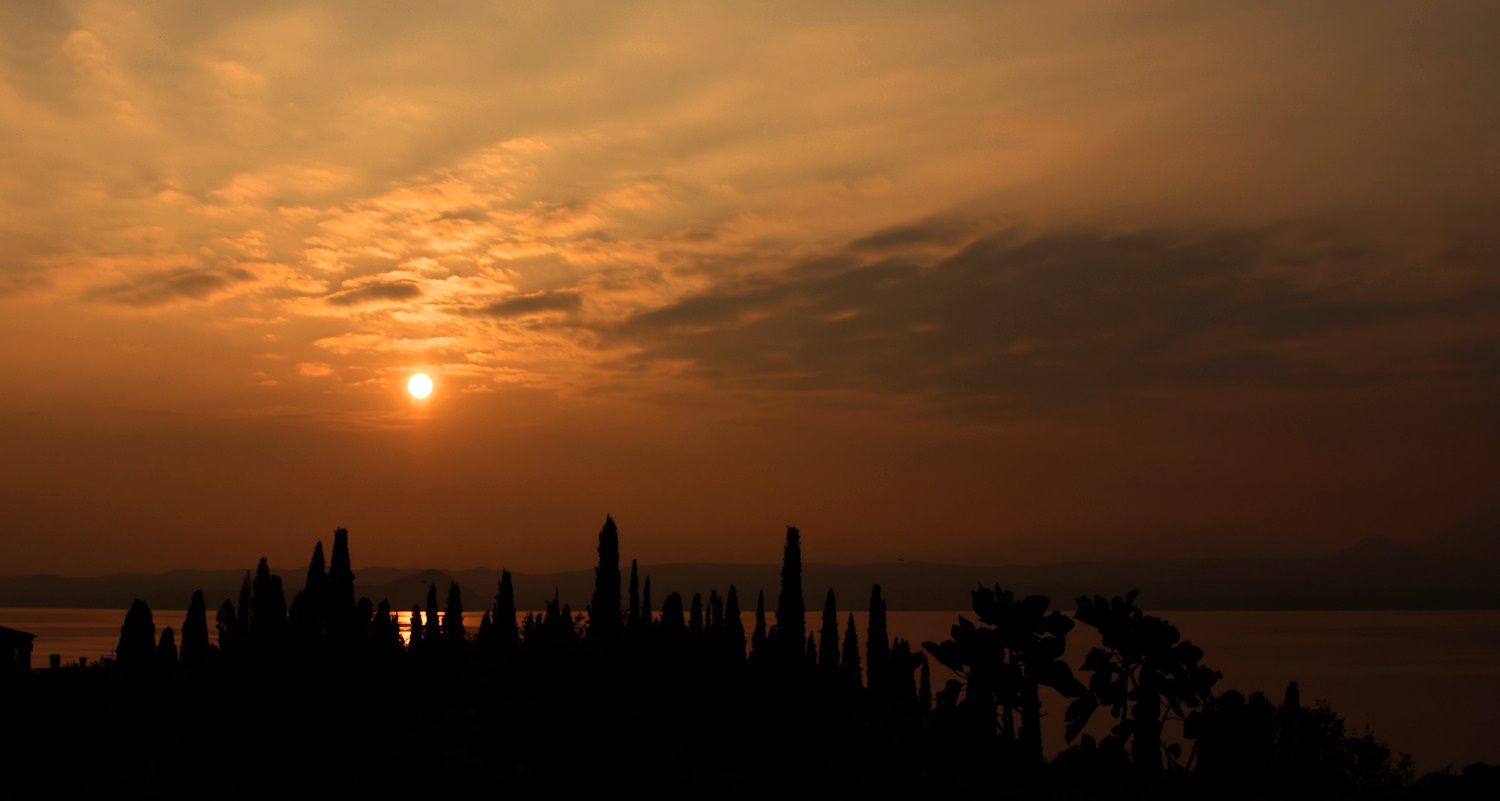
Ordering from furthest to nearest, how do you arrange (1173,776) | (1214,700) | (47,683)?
(47,683)
(1214,700)
(1173,776)

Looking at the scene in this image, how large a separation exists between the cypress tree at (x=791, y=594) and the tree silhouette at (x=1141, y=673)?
4661 cm

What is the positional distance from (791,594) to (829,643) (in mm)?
17310

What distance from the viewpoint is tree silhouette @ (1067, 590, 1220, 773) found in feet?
137

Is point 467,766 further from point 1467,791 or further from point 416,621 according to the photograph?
point 416,621

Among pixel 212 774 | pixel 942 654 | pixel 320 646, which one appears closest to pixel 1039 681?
pixel 942 654

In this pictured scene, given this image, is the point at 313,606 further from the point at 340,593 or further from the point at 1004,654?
the point at 1004,654

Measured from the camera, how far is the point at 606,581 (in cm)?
8969

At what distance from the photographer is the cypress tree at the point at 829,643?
100 m

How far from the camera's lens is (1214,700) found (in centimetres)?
4353

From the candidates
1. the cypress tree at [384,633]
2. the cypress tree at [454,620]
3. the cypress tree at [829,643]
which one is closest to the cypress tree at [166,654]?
the cypress tree at [384,633]

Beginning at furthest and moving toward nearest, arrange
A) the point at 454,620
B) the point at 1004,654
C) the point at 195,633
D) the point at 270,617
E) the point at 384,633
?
1. the point at 454,620
2. the point at 384,633
3. the point at 195,633
4. the point at 270,617
5. the point at 1004,654

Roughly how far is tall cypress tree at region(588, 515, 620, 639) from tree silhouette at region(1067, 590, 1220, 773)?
155 ft

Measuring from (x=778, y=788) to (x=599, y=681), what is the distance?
17.4m

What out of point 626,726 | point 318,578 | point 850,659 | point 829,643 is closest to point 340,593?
point 318,578
